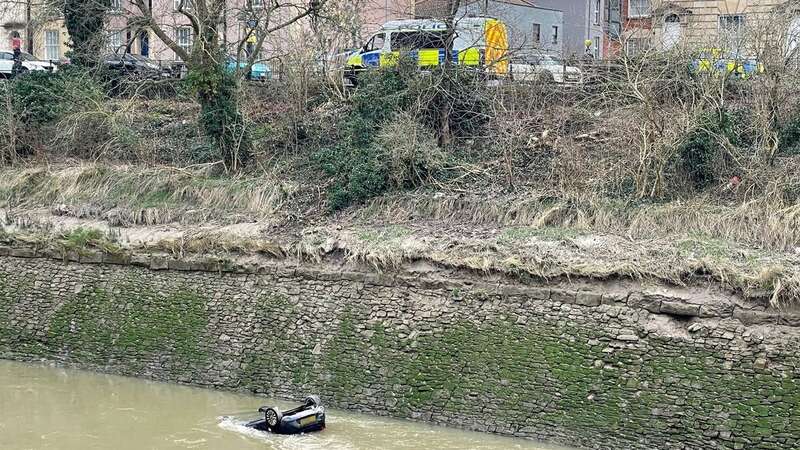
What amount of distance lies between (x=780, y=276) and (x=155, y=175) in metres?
12.5

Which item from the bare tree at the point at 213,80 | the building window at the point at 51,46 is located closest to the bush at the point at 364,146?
the bare tree at the point at 213,80

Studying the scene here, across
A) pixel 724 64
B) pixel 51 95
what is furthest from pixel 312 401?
pixel 51 95

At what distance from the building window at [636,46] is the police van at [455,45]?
102 inches

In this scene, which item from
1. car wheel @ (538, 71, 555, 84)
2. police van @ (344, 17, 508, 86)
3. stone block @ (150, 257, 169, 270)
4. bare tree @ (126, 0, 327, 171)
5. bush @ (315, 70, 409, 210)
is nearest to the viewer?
stone block @ (150, 257, 169, 270)

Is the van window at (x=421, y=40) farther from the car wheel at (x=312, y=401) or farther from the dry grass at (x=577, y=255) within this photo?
the car wheel at (x=312, y=401)

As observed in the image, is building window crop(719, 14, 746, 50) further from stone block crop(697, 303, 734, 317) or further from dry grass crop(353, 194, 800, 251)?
stone block crop(697, 303, 734, 317)

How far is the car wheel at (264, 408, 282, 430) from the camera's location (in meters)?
14.5

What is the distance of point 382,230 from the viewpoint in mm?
17750

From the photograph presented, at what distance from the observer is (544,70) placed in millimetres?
21578

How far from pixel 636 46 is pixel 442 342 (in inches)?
331

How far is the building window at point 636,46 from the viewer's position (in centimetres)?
1975

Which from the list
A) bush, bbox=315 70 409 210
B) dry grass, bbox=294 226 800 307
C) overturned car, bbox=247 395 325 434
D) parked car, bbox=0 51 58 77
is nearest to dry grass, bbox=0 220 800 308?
dry grass, bbox=294 226 800 307

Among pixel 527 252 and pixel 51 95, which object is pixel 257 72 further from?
pixel 527 252

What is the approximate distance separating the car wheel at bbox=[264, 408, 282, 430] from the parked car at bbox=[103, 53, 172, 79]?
12.4 meters
